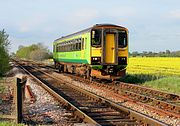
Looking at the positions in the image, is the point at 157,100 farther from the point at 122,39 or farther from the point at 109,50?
the point at 122,39

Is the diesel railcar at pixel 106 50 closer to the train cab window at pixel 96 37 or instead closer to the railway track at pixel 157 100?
the train cab window at pixel 96 37

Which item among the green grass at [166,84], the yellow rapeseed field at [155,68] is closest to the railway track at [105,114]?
the green grass at [166,84]

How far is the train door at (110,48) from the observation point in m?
21.6

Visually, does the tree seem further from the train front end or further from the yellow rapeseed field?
the train front end

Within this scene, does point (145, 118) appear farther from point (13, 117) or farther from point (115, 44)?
point (115, 44)

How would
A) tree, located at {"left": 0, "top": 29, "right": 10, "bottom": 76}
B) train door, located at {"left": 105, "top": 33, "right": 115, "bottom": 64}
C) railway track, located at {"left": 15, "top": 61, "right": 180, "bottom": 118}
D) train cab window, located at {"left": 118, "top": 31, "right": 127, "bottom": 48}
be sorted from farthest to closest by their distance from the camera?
tree, located at {"left": 0, "top": 29, "right": 10, "bottom": 76}, train cab window, located at {"left": 118, "top": 31, "right": 127, "bottom": 48}, train door, located at {"left": 105, "top": 33, "right": 115, "bottom": 64}, railway track, located at {"left": 15, "top": 61, "right": 180, "bottom": 118}

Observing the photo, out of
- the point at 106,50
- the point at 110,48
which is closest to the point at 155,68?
the point at 110,48

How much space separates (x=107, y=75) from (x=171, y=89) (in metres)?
4.11

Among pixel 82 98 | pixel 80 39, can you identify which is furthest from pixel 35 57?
pixel 82 98

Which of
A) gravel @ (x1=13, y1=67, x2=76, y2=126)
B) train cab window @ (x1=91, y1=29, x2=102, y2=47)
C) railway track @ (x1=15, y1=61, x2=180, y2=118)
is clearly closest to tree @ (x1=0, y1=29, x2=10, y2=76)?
train cab window @ (x1=91, y1=29, x2=102, y2=47)

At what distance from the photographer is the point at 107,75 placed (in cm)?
2167

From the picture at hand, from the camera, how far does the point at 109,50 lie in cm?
2177

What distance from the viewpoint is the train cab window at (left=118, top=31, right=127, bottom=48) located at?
2175 centimetres

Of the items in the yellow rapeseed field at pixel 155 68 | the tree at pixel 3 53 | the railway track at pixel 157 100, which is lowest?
the railway track at pixel 157 100
